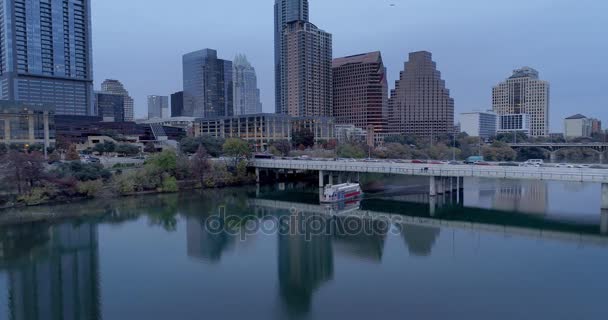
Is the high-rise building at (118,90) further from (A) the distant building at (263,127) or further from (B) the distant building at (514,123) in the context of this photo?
(B) the distant building at (514,123)

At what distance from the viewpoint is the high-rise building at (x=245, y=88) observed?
17824cm

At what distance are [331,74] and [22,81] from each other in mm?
69873

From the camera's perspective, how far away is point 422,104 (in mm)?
117000

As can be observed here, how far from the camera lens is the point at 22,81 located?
8212cm

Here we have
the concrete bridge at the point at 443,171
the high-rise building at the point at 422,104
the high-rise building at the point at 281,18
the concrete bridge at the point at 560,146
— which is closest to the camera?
the concrete bridge at the point at 443,171

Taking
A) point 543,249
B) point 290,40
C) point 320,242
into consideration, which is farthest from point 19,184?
point 290,40

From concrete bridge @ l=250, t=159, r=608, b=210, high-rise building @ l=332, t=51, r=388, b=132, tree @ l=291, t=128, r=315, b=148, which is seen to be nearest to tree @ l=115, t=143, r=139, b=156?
concrete bridge @ l=250, t=159, r=608, b=210

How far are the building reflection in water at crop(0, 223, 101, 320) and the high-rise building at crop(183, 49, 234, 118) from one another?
421ft

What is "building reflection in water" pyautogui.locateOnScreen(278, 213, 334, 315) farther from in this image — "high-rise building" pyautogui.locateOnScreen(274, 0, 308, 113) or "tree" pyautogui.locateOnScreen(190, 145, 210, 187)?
"high-rise building" pyautogui.locateOnScreen(274, 0, 308, 113)

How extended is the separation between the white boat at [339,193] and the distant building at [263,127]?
4008 cm

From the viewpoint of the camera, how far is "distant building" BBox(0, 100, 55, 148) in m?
52.0

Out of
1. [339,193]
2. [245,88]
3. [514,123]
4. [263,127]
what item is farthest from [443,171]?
[245,88]

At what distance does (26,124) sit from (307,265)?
4975cm

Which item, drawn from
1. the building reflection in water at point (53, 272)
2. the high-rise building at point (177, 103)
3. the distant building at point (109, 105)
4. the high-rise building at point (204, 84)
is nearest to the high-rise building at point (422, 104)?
the high-rise building at point (204, 84)
